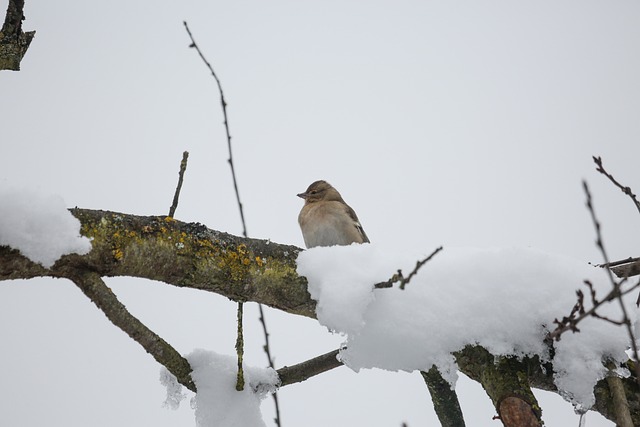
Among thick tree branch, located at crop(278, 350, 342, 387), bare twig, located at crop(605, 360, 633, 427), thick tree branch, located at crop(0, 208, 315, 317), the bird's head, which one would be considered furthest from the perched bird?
bare twig, located at crop(605, 360, 633, 427)

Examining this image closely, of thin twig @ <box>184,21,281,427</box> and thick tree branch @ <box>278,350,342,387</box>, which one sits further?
thick tree branch @ <box>278,350,342,387</box>

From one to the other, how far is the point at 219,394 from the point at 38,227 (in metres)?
1.04

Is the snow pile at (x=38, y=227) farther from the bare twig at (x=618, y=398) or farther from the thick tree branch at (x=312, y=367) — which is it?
the bare twig at (x=618, y=398)

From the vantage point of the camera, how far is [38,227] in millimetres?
2035

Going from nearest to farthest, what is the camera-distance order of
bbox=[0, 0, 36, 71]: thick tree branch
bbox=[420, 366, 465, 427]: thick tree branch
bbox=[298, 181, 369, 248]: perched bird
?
bbox=[420, 366, 465, 427]: thick tree branch → bbox=[0, 0, 36, 71]: thick tree branch → bbox=[298, 181, 369, 248]: perched bird

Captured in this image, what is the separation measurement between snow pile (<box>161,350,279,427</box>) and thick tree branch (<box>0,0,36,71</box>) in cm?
177

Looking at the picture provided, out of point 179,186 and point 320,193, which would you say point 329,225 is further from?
point 179,186

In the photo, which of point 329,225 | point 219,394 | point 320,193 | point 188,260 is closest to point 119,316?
point 188,260

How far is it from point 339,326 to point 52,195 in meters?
1.22

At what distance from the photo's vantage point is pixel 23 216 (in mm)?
2021

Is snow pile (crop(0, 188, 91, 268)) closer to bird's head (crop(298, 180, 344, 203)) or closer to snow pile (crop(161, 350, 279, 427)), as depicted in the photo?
snow pile (crop(161, 350, 279, 427))

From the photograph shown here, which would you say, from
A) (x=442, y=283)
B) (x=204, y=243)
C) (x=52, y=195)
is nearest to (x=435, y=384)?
(x=442, y=283)

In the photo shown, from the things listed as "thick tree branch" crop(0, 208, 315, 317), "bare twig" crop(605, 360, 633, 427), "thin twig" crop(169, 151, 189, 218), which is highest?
"thin twig" crop(169, 151, 189, 218)

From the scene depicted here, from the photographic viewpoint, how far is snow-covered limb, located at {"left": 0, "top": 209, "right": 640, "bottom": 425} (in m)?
2.22
